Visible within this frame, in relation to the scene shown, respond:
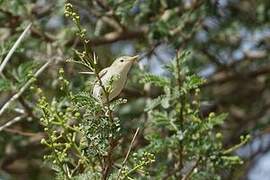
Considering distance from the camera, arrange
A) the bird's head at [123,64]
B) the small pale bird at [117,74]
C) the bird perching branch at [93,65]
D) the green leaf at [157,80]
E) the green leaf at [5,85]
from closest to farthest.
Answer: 1. the bird perching branch at [93,65]
2. the small pale bird at [117,74]
3. the bird's head at [123,64]
4. the green leaf at [157,80]
5. the green leaf at [5,85]

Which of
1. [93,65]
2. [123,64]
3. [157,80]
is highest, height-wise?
[93,65]

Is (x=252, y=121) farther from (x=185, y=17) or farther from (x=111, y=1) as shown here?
(x=111, y=1)

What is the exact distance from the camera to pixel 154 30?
3.37 metres

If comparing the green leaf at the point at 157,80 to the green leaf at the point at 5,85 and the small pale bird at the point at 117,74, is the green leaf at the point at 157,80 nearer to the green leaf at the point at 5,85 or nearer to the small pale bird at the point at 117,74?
the small pale bird at the point at 117,74

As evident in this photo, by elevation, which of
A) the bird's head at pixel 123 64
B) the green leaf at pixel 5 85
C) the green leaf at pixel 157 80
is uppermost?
the bird's head at pixel 123 64

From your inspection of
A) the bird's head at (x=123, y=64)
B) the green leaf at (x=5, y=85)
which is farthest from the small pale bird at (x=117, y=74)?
the green leaf at (x=5, y=85)

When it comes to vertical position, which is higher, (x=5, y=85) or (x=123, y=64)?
(x=123, y=64)

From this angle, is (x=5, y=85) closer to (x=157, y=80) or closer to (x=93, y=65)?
(x=157, y=80)

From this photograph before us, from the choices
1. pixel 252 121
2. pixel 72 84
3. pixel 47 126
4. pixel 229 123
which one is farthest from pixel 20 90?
pixel 229 123

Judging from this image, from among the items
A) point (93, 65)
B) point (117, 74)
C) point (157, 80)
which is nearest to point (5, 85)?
point (157, 80)

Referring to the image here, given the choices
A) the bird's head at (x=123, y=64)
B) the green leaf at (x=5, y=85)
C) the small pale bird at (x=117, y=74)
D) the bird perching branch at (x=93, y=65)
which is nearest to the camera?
the bird perching branch at (x=93, y=65)

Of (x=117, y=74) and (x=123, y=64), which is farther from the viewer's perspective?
(x=123, y=64)

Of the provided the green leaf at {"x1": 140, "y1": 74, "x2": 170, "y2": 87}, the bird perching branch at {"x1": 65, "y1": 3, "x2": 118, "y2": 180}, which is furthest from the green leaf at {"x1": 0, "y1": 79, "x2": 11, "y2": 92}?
the bird perching branch at {"x1": 65, "y1": 3, "x2": 118, "y2": 180}

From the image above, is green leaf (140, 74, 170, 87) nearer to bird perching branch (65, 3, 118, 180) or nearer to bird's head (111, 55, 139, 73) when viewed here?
bird's head (111, 55, 139, 73)
